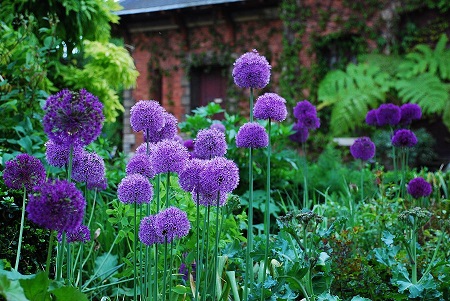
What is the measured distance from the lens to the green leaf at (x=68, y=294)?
130 centimetres

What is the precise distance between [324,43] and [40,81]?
25.9 feet

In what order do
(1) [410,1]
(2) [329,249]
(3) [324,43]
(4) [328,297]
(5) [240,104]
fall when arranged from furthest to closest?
(5) [240,104] < (3) [324,43] < (1) [410,1] < (2) [329,249] < (4) [328,297]

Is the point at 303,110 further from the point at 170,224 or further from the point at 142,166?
the point at 170,224

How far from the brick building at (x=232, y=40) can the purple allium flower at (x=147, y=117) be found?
9334mm

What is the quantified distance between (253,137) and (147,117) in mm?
318

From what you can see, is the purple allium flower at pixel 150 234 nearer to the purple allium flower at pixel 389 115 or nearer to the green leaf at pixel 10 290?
the green leaf at pixel 10 290

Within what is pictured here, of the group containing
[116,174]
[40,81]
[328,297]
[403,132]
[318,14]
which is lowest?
[328,297]

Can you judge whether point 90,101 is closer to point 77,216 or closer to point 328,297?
point 77,216

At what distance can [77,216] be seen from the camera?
45.6 inches

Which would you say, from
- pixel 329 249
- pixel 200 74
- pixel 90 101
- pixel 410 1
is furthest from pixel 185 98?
pixel 90 101

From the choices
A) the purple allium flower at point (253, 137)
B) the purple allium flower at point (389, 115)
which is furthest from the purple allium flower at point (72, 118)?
the purple allium flower at point (389, 115)

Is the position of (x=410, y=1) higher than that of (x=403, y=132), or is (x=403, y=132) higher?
(x=410, y=1)

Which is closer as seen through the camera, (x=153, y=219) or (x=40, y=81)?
(x=153, y=219)

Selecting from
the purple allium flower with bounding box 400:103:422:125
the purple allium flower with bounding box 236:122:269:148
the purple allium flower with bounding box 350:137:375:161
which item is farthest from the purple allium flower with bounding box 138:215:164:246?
the purple allium flower with bounding box 400:103:422:125
